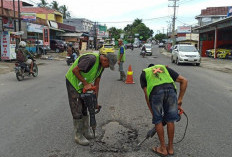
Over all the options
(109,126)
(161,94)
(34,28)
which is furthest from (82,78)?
(34,28)

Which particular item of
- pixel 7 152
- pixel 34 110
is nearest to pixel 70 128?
pixel 7 152

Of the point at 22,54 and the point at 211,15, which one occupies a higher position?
the point at 211,15

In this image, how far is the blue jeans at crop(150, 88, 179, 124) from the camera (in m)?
3.50

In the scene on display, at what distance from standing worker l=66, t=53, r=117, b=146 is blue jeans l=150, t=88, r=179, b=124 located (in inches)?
33.0

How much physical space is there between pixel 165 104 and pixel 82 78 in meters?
1.30

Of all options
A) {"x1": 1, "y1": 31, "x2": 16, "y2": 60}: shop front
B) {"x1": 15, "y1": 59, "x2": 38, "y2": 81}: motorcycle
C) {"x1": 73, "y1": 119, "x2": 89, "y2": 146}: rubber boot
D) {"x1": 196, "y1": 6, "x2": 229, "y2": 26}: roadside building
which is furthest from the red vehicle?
{"x1": 196, "y1": 6, "x2": 229, "y2": 26}: roadside building

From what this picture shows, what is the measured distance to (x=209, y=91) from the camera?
8859mm

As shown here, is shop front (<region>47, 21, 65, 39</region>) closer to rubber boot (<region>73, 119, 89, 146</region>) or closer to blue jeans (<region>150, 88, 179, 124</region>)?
rubber boot (<region>73, 119, 89, 146</region>)

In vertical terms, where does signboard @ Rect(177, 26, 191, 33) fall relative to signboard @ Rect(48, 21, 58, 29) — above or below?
above

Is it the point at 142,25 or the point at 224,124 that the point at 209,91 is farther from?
the point at 142,25

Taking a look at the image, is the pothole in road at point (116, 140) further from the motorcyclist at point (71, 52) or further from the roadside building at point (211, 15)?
the roadside building at point (211, 15)

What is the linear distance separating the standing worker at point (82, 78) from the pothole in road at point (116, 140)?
0.88 feet

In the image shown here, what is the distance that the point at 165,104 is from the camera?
359 centimetres

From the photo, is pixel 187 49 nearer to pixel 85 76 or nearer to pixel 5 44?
pixel 5 44
